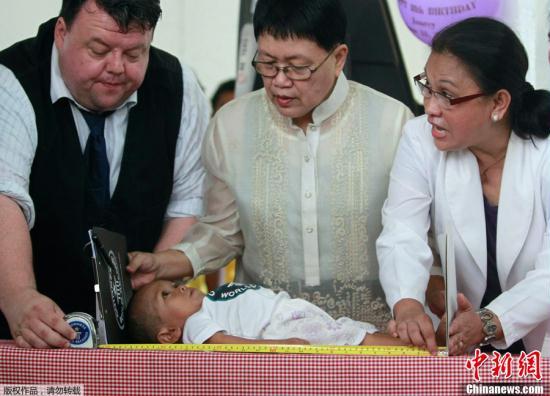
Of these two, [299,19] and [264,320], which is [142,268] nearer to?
[264,320]

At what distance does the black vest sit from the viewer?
2711 mm

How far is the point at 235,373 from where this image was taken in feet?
6.89

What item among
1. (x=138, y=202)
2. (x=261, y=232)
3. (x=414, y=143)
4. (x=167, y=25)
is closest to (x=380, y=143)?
(x=414, y=143)

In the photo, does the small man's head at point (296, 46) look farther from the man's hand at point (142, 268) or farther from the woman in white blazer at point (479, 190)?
the man's hand at point (142, 268)

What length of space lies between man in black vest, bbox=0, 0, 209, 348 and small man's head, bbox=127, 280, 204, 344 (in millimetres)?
217

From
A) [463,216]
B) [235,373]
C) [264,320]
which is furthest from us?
[463,216]

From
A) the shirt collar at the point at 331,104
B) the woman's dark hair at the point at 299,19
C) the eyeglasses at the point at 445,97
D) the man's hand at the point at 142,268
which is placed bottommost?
the man's hand at the point at 142,268

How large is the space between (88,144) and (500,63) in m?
1.03

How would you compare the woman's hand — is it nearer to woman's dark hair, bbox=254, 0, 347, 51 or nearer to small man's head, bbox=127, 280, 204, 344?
small man's head, bbox=127, 280, 204, 344

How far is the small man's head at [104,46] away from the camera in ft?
8.45

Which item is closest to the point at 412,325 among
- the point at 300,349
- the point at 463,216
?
the point at 300,349

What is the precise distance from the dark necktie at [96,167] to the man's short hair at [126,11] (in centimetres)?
26

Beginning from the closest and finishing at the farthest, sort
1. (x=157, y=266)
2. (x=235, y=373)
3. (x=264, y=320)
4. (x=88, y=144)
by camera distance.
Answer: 1. (x=235, y=373)
2. (x=264, y=320)
3. (x=157, y=266)
4. (x=88, y=144)

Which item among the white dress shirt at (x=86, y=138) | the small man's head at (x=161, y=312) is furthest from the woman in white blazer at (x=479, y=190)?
the white dress shirt at (x=86, y=138)
